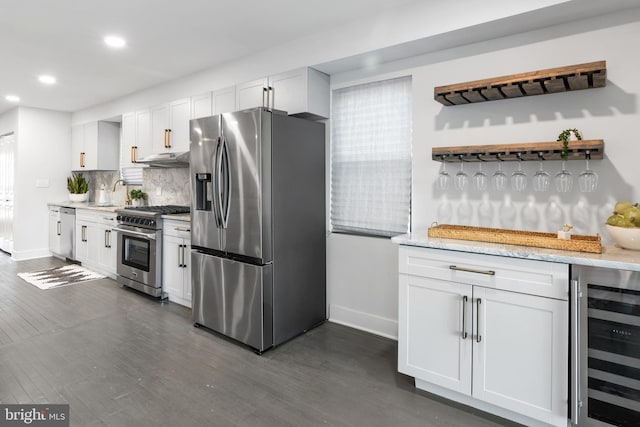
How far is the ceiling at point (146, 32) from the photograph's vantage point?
275 cm

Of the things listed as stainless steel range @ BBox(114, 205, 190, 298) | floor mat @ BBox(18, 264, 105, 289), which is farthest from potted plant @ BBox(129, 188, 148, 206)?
floor mat @ BBox(18, 264, 105, 289)

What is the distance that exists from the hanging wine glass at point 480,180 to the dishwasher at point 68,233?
608cm

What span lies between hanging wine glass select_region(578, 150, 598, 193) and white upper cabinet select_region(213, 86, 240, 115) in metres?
3.04

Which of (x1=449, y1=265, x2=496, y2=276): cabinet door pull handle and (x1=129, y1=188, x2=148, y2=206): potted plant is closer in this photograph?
(x1=449, y1=265, x2=496, y2=276): cabinet door pull handle

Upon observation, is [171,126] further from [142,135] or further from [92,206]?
[92,206]

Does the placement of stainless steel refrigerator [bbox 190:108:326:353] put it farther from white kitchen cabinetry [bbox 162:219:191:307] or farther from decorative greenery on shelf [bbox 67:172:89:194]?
decorative greenery on shelf [bbox 67:172:89:194]

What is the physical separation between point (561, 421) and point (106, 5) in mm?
3967

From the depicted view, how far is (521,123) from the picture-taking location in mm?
2512

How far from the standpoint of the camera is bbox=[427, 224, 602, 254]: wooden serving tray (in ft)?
6.27

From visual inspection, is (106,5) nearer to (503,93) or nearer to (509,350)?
(503,93)

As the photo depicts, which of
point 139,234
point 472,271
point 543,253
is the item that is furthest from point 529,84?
point 139,234

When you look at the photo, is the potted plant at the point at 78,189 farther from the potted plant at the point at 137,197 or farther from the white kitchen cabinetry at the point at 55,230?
the potted plant at the point at 137,197

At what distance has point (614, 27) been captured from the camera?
2.21 m

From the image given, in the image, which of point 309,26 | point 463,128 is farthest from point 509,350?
point 309,26
